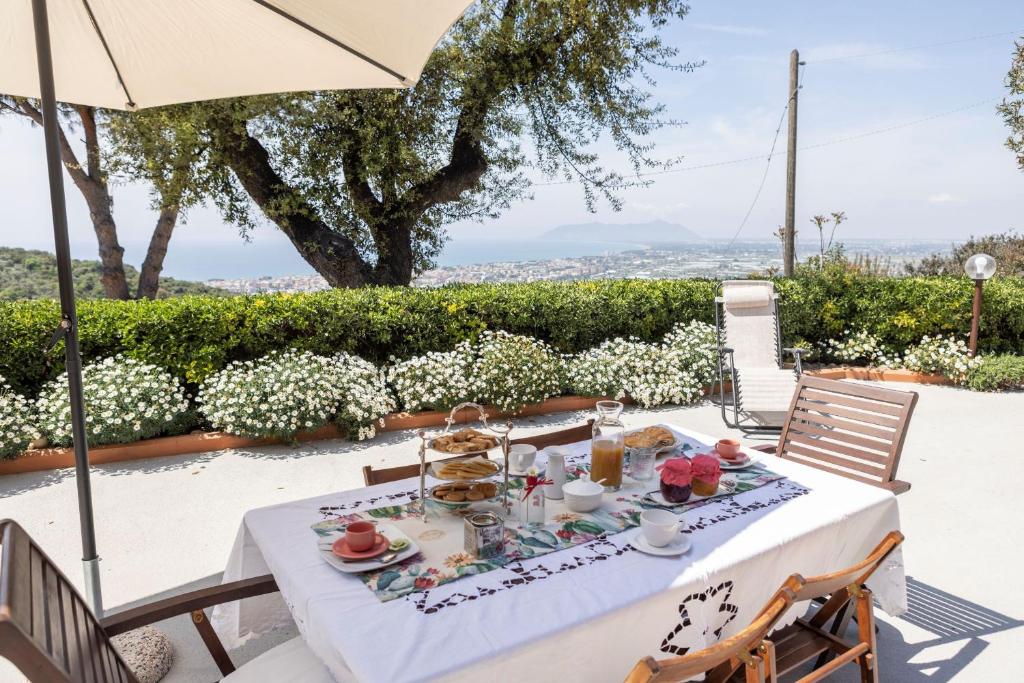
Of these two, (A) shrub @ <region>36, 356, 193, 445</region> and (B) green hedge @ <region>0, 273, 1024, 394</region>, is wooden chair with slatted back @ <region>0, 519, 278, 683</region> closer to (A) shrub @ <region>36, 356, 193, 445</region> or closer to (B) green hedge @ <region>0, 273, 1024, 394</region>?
(A) shrub @ <region>36, 356, 193, 445</region>

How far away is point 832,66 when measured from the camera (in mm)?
13836

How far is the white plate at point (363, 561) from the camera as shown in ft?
5.59

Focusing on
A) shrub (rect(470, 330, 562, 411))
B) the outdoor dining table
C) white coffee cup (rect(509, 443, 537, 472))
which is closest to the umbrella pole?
the outdoor dining table

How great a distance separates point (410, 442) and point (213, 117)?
5330 mm

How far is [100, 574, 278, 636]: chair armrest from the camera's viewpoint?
162 centimetres

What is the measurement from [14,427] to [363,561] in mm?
4323

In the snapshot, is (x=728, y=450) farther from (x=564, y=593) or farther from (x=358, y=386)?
(x=358, y=386)

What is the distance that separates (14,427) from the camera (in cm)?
464

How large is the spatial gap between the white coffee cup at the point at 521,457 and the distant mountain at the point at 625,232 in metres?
8.76

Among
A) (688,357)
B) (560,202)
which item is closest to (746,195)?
(560,202)

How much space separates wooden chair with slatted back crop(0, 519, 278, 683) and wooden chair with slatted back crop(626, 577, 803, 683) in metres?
1.08

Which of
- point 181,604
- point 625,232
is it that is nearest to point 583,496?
point 181,604

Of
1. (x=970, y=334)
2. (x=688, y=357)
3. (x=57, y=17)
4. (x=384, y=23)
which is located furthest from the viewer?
(x=970, y=334)

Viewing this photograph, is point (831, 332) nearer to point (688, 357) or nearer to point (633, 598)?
point (688, 357)
